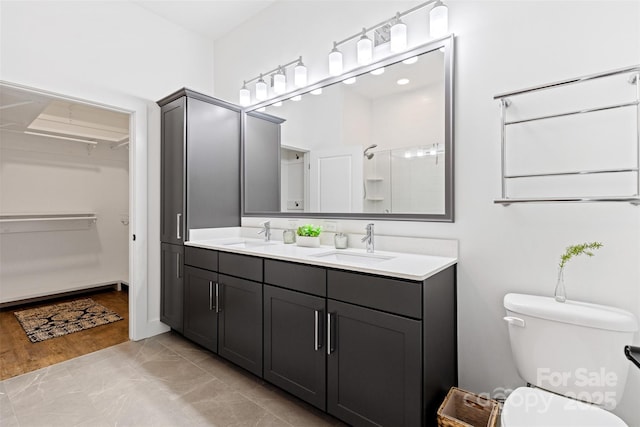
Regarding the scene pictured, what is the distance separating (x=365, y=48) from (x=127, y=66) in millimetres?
2093

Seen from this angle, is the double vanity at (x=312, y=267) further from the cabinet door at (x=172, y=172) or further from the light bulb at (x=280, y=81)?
the light bulb at (x=280, y=81)

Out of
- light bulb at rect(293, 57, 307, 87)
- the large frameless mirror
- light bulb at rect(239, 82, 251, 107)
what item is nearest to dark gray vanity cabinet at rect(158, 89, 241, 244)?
light bulb at rect(239, 82, 251, 107)

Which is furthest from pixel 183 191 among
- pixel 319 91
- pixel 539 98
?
pixel 539 98

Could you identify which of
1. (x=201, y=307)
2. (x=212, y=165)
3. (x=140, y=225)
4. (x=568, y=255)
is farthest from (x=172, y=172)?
(x=568, y=255)

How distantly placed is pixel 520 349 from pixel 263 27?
3052 mm

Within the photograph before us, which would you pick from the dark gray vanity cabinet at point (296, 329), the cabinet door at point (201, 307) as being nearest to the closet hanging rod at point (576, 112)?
the dark gray vanity cabinet at point (296, 329)

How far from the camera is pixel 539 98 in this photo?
1.49 meters

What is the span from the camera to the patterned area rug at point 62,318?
2.91 m

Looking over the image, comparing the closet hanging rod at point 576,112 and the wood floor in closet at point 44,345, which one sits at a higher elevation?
the closet hanging rod at point 576,112

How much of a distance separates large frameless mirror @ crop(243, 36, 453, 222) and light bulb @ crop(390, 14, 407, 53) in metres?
0.06

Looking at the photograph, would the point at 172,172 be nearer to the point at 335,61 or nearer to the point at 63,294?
the point at 335,61

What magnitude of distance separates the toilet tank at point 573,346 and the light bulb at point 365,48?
1.63m

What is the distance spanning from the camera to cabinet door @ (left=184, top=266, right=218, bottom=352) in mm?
2285

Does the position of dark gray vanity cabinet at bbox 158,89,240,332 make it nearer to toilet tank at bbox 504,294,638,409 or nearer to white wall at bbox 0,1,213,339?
white wall at bbox 0,1,213,339
